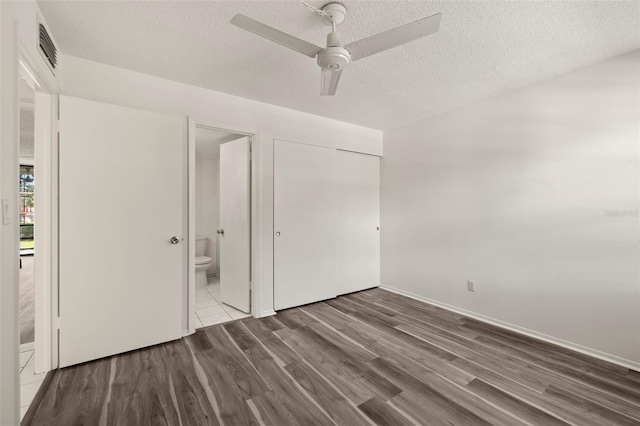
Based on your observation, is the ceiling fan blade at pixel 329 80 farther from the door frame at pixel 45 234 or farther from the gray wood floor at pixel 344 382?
the gray wood floor at pixel 344 382

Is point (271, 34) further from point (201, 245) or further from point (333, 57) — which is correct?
point (201, 245)

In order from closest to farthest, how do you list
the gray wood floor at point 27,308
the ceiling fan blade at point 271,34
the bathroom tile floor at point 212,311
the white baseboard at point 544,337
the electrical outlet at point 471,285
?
1. the ceiling fan blade at point 271,34
2. the white baseboard at point 544,337
3. the gray wood floor at point 27,308
4. the bathroom tile floor at point 212,311
5. the electrical outlet at point 471,285

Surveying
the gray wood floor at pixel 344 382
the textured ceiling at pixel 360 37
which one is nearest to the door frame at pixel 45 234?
the gray wood floor at pixel 344 382

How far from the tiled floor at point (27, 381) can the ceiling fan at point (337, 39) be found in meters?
2.60

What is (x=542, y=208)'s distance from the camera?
270 cm

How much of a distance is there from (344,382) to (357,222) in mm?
2440

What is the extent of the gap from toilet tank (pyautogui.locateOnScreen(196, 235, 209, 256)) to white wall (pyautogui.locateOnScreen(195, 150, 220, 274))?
0.27 feet

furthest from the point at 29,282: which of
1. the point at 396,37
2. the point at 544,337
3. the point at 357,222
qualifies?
the point at 544,337

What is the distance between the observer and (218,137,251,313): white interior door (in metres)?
3.31

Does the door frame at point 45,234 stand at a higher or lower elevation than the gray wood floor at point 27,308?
higher

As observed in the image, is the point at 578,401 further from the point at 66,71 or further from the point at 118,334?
the point at 66,71

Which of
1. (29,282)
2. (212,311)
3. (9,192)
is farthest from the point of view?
(29,282)

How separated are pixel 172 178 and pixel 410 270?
3150 mm

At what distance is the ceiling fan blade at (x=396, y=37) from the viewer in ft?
4.78
